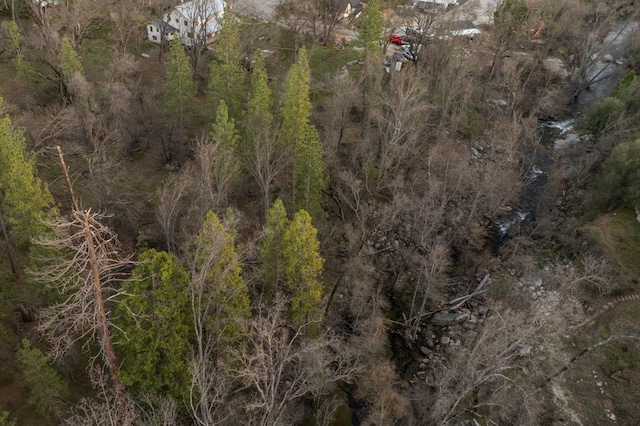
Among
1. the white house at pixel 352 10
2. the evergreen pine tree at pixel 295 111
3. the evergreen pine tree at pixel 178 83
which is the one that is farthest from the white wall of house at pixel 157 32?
the evergreen pine tree at pixel 295 111

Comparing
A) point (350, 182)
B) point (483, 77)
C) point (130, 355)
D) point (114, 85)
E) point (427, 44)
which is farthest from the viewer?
point (483, 77)

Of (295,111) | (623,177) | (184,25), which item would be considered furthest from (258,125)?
(623,177)

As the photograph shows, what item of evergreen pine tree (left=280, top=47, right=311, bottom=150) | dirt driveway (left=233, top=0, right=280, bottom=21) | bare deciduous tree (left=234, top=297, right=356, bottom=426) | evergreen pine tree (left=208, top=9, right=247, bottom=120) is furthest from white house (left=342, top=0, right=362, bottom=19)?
bare deciduous tree (left=234, top=297, right=356, bottom=426)

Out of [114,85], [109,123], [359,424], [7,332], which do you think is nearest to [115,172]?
[109,123]

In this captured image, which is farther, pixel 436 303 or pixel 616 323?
pixel 436 303

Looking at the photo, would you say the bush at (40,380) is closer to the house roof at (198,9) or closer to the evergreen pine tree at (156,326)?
the evergreen pine tree at (156,326)

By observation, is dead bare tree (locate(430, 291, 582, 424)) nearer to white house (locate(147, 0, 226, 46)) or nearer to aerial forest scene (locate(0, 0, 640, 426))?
aerial forest scene (locate(0, 0, 640, 426))

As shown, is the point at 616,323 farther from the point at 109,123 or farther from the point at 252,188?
the point at 109,123

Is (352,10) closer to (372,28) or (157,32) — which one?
(372,28)
